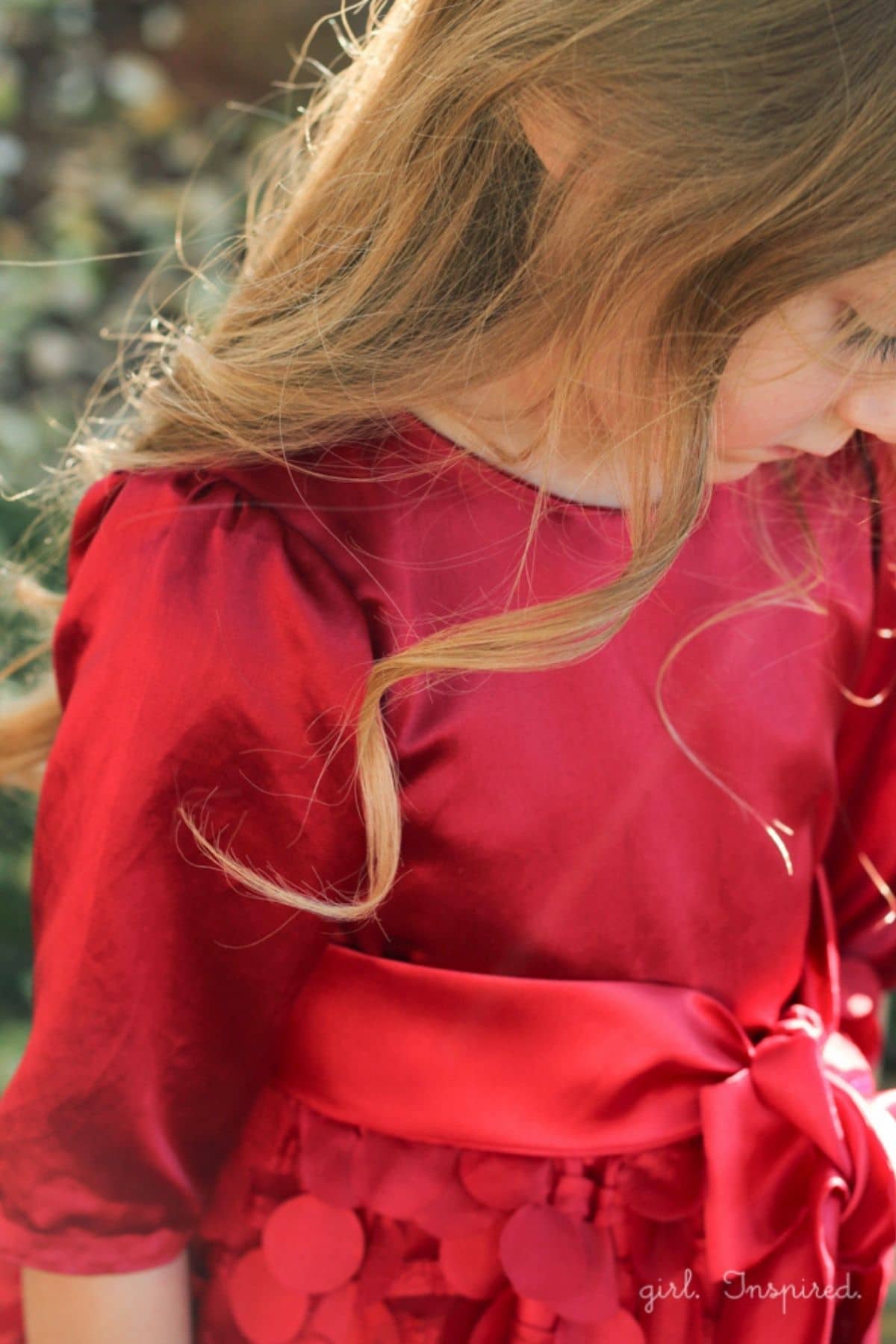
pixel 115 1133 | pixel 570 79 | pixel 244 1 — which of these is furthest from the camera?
pixel 244 1

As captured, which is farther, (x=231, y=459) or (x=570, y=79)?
(x=231, y=459)

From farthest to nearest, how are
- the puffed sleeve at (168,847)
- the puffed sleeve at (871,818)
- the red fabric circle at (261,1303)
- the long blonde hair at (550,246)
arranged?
the puffed sleeve at (871,818) < the red fabric circle at (261,1303) < the puffed sleeve at (168,847) < the long blonde hair at (550,246)

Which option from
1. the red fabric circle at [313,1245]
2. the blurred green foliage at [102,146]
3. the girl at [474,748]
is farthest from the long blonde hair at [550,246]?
the blurred green foliage at [102,146]

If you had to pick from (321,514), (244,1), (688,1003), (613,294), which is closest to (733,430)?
(613,294)

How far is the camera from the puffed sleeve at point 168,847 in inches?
27.6

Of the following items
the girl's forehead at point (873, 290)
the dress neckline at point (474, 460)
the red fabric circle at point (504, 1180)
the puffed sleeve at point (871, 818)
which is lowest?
the red fabric circle at point (504, 1180)

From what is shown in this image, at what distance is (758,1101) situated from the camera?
80 centimetres

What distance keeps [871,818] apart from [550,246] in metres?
0.50

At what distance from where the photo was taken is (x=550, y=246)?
67 centimetres

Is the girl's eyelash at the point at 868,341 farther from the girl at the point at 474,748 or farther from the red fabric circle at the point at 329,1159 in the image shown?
the red fabric circle at the point at 329,1159

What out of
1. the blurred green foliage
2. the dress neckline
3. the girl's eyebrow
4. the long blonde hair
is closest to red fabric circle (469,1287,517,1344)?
the long blonde hair

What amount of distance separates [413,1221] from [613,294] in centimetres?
53

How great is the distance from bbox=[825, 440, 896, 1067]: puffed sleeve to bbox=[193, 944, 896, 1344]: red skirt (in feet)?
0.60

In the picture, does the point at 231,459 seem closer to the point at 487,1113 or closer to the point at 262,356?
the point at 262,356
